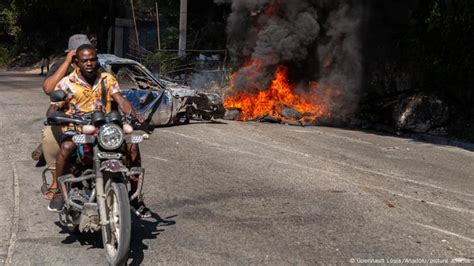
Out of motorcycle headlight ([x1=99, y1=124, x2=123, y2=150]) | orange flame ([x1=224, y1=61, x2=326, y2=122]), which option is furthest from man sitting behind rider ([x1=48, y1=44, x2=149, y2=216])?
orange flame ([x1=224, y1=61, x2=326, y2=122])

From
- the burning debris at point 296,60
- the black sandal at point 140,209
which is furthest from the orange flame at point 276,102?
the black sandal at point 140,209

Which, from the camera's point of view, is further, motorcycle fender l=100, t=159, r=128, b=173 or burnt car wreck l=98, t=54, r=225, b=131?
burnt car wreck l=98, t=54, r=225, b=131

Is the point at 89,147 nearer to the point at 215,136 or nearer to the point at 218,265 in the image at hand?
the point at 218,265

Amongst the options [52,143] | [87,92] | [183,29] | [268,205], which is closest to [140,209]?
[52,143]

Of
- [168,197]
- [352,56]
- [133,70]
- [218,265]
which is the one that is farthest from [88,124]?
[352,56]

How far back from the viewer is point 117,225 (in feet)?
15.2

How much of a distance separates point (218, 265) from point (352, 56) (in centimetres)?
1288

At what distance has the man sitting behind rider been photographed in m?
5.38

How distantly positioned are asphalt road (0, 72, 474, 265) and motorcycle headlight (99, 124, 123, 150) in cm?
100

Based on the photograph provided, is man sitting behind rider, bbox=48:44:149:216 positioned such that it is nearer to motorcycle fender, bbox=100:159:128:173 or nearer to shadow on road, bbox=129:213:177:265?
shadow on road, bbox=129:213:177:265

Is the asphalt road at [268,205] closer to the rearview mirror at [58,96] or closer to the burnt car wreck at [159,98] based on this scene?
the burnt car wreck at [159,98]

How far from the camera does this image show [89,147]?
197 inches

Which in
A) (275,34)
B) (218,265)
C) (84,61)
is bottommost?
(218,265)

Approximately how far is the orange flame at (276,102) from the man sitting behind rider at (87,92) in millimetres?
9563
